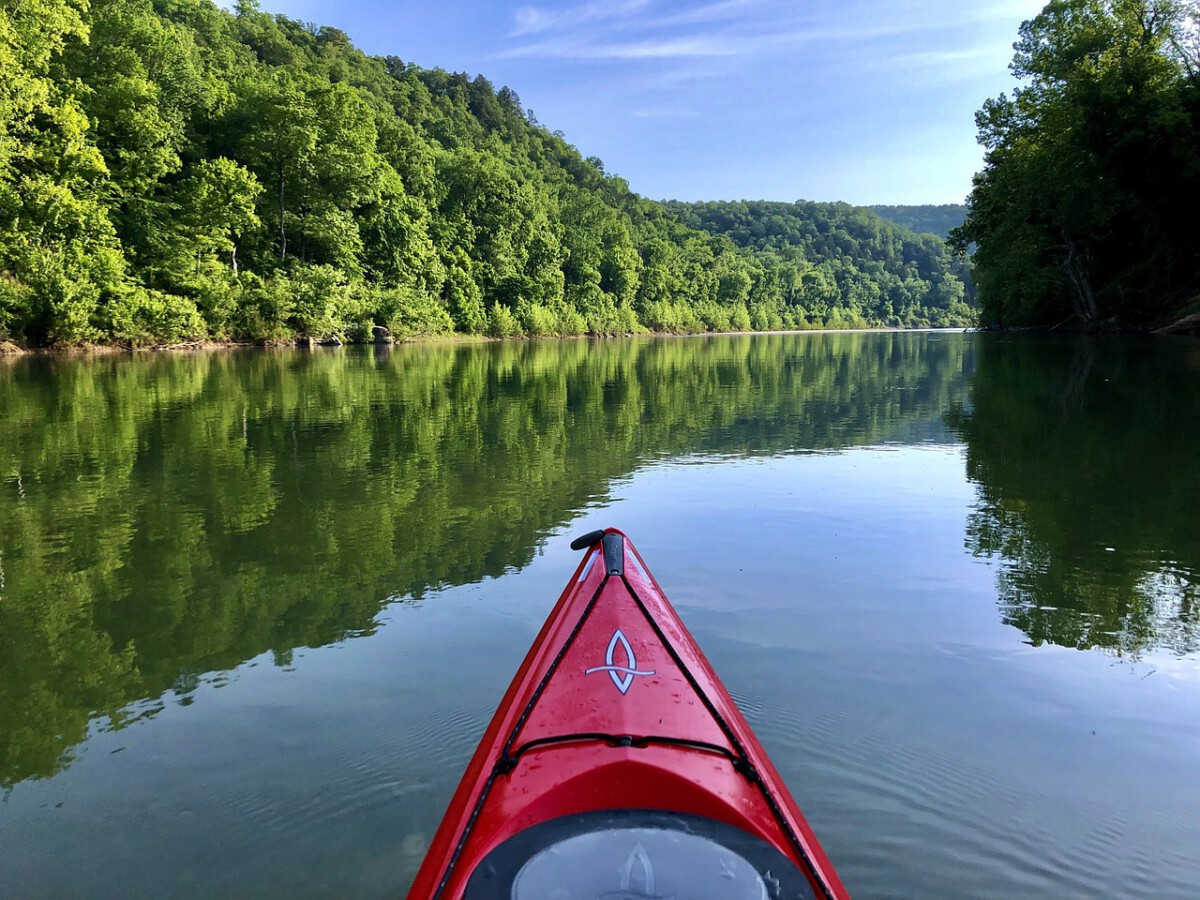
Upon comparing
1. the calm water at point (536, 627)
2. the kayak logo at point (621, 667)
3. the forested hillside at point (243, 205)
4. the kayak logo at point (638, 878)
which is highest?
the forested hillside at point (243, 205)

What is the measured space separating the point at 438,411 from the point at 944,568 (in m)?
9.41

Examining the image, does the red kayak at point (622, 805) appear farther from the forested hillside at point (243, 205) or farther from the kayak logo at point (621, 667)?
the forested hillside at point (243, 205)

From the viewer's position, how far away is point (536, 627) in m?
4.34

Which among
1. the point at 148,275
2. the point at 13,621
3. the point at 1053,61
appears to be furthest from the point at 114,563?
the point at 1053,61

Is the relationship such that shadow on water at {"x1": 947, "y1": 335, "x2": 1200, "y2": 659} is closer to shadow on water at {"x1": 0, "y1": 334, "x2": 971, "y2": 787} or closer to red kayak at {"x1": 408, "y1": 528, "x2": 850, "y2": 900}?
shadow on water at {"x1": 0, "y1": 334, "x2": 971, "y2": 787}

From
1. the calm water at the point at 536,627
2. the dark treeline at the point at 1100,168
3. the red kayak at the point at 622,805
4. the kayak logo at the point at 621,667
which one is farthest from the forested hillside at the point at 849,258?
the red kayak at the point at 622,805

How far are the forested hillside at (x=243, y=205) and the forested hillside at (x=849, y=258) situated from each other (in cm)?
5464

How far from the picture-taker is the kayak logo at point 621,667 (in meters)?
2.42

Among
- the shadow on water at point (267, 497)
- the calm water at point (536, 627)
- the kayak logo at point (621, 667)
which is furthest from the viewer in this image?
the shadow on water at point (267, 497)

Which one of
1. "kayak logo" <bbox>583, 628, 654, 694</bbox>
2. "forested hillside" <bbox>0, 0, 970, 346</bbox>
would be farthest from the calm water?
"forested hillside" <bbox>0, 0, 970, 346</bbox>

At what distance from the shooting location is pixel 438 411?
1302cm

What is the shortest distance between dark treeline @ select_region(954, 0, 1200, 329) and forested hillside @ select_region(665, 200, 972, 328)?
267 feet

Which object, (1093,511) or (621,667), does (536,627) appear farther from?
(1093,511)

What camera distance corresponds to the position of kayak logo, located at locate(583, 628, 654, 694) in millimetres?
2421
